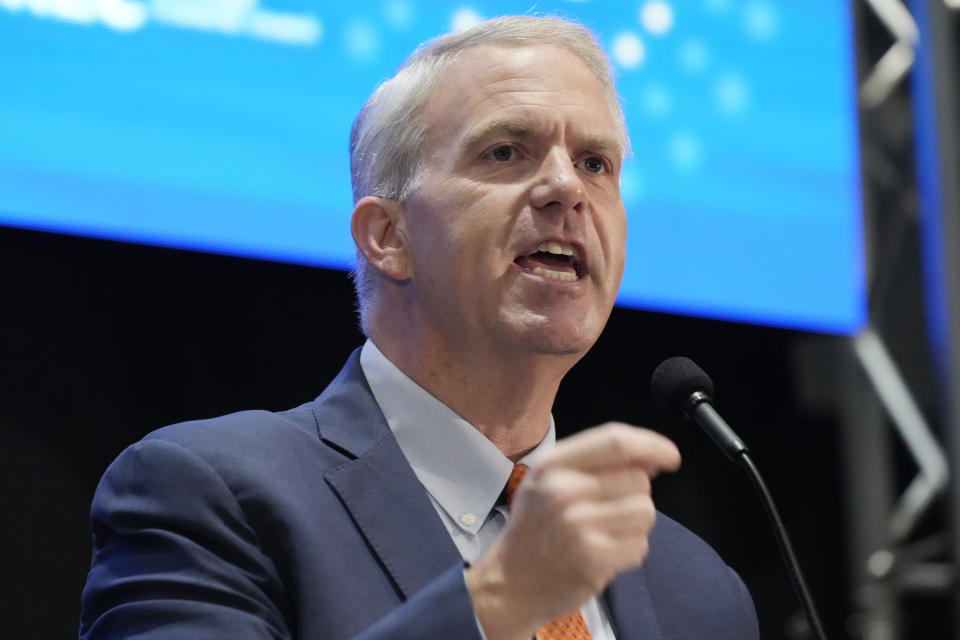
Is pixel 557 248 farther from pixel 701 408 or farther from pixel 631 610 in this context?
pixel 631 610

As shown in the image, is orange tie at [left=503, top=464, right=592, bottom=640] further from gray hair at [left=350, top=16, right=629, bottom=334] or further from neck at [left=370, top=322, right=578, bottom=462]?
gray hair at [left=350, top=16, right=629, bottom=334]

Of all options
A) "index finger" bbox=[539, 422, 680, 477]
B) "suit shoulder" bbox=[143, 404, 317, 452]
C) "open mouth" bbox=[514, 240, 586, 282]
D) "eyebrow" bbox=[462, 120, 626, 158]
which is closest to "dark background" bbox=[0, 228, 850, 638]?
"suit shoulder" bbox=[143, 404, 317, 452]

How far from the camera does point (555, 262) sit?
195cm

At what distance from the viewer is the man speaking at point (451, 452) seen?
4.18ft

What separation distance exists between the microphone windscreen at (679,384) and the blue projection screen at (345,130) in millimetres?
997

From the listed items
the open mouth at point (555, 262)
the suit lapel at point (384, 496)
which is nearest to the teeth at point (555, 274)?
the open mouth at point (555, 262)

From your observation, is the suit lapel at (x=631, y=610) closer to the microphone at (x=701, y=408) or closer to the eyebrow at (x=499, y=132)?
the microphone at (x=701, y=408)

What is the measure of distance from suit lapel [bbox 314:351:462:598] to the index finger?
0.50 m

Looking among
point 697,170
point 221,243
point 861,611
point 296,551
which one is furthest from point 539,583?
point 861,611

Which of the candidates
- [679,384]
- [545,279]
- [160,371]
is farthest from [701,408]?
[160,371]

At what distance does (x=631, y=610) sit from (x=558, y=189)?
71cm

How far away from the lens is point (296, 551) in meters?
1.59

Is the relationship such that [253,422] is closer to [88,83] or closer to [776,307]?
[88,83]

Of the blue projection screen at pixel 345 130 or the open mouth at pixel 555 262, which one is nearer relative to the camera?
the open mouth at pixel 555 262
